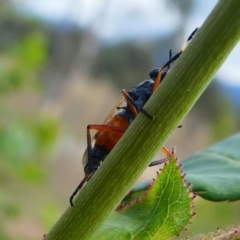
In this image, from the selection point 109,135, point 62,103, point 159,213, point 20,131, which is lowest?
point 159,213

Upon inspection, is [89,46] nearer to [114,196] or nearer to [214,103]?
[214,103]

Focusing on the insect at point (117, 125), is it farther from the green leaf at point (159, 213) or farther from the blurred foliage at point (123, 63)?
the blurred foliage at point (123, 63)

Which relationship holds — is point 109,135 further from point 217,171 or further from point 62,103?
point 62,103

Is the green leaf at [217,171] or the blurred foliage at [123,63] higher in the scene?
the blurred foliage at [123,63]

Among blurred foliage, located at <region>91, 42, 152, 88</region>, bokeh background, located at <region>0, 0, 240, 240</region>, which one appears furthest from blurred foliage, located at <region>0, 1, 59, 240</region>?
blurred foliage, located at <region>91, 42, 152, 88</region>

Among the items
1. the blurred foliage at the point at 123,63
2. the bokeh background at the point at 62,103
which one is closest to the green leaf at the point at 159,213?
the bokeh background at the point at 62,103

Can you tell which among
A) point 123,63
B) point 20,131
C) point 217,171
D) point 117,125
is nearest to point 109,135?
point 117,125

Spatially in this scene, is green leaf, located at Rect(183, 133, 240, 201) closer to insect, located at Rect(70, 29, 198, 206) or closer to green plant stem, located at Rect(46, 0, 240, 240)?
insect, located at Rect(70, 29, 198, 206)

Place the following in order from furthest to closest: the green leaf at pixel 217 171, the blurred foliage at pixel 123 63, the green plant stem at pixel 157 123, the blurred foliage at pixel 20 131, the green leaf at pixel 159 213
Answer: the blurred foliage at pixel 123 63, the blurred foliage at pixel 20 131, the green leaf at pixel 217 171, the green leaf at pixel 159 213, the green plant stem at pixel 157 123
